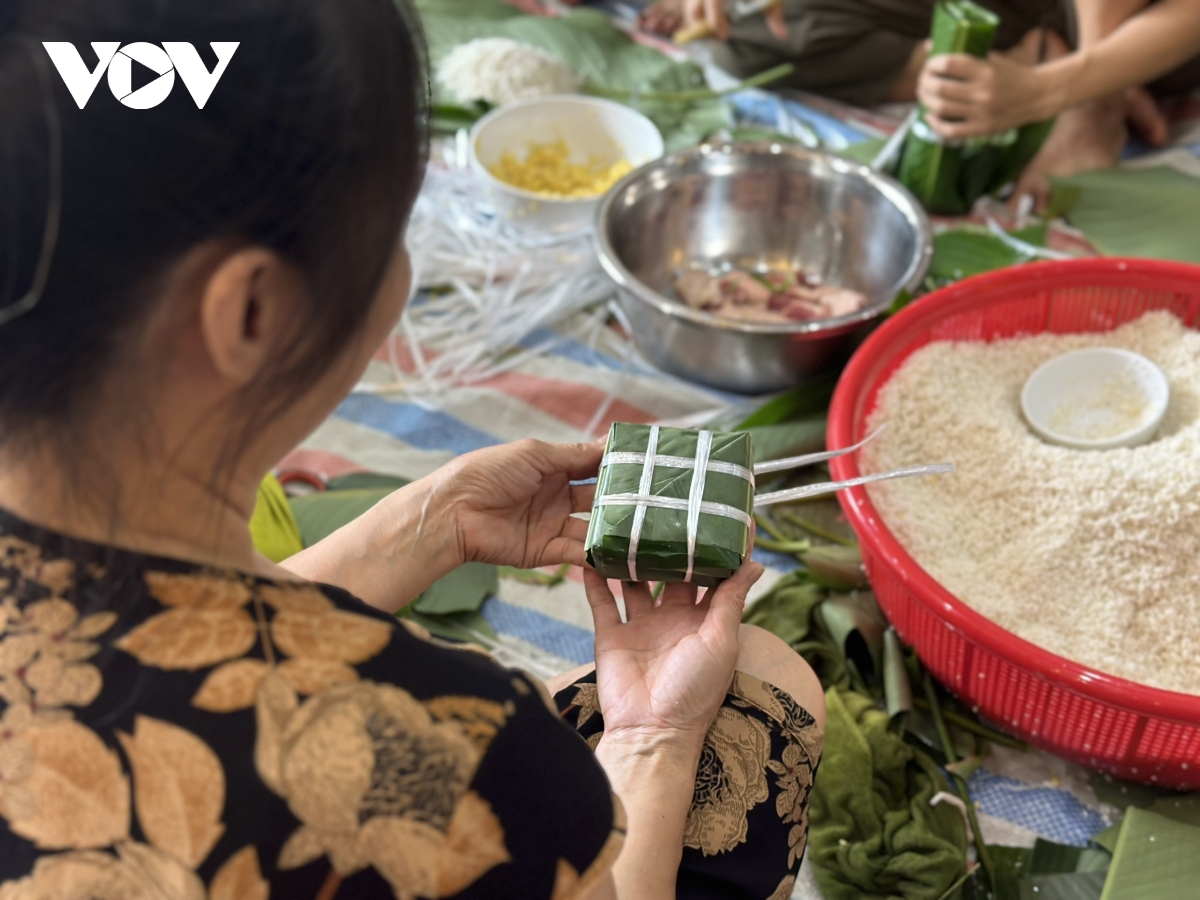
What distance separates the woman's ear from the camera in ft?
1.76

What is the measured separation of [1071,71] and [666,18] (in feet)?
3.62

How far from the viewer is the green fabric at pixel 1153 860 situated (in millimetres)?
1131

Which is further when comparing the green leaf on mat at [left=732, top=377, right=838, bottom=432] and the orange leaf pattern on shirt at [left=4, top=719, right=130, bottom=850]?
the green leaf on mat at [left=732, top=377, right=838, bottom=432]

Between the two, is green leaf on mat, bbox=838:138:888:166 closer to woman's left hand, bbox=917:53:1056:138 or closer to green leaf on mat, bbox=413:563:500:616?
woman's left hand, bbox=917:53:1056:138

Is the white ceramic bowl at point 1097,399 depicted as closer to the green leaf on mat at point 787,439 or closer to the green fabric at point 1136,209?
the green leaf on mat at point 787,439

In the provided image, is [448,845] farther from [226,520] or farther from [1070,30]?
[1070,30]

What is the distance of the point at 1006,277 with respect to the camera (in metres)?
1.62

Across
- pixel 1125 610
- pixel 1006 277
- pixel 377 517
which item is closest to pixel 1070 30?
pixel 1006 277

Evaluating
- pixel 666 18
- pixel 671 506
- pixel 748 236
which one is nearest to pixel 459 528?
pixel 671 506

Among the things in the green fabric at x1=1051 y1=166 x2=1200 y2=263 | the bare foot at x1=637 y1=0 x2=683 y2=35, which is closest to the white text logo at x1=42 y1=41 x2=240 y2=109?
the green fabric at x1=1051 y1=166 x2=1200 y2=263

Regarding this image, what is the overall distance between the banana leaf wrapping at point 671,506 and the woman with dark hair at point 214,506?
344 mm

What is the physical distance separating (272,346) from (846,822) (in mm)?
915

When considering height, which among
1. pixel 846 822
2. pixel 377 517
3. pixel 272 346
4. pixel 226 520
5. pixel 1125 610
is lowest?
pixel 846 822

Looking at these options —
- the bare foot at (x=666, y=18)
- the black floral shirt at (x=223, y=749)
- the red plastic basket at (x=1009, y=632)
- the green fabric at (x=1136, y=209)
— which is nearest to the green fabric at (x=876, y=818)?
the red plastic basket at (x=1009, y=632)
